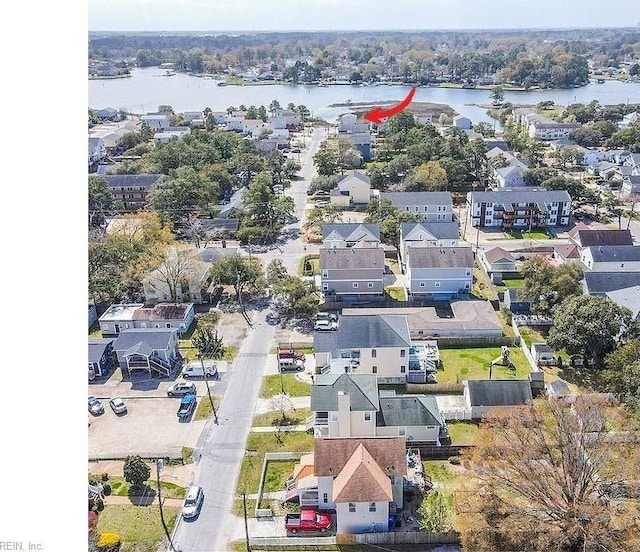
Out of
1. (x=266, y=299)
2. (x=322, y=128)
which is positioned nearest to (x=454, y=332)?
(x=266, y=299)

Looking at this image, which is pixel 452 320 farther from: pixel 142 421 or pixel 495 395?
pixel 142 421

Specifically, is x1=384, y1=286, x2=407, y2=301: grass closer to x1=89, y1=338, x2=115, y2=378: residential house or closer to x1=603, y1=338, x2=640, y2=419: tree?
x1=603, y1=338, x2=640, y2=419: tree

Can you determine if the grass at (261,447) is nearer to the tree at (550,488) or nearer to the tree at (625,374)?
the tree at (550,488)

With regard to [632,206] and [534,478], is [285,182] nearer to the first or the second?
Result: [632,206]

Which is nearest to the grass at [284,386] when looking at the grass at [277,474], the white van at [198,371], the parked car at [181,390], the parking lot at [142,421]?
the parking lot at [142,421]

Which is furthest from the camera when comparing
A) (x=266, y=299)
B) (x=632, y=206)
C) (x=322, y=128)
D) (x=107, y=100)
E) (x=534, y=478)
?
(x=107, y=100)
